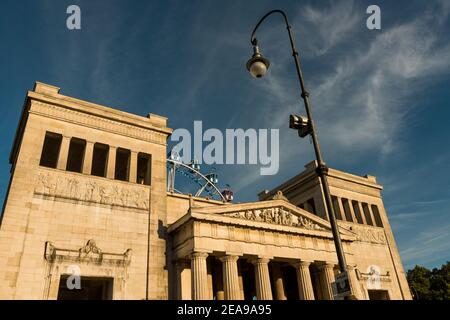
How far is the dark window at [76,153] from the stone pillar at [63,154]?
0.88m

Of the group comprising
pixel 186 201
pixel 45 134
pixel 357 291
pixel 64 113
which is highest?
pixel 64 113

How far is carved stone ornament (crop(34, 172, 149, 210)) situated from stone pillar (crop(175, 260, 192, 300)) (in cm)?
556

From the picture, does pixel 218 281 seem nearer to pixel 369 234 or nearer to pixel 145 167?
pixel 145 167

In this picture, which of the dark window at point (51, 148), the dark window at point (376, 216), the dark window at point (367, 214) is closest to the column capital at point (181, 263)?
the dark window at point (51, 148)

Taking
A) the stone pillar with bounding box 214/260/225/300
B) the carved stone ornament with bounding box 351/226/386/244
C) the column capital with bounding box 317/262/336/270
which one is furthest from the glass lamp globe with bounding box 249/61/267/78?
the carved stone ornament with bounding box 351/226/386/244

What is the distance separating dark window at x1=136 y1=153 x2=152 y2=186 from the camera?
103ft

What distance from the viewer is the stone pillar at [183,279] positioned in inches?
1036

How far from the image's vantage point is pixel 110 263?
81.6ft

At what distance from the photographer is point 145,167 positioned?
34406 mm

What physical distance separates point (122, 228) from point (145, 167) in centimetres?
891

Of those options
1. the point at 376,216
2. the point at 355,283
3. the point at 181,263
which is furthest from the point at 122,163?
the point at 376,216

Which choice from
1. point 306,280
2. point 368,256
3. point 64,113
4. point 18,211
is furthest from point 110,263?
point 368,256
